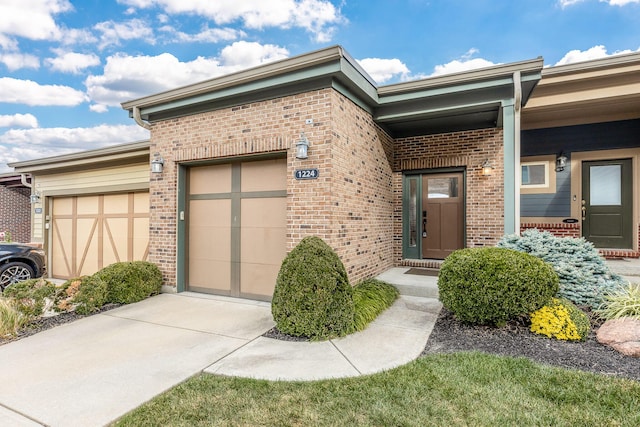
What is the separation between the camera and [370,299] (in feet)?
15.5

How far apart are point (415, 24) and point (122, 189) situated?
864 centimetres

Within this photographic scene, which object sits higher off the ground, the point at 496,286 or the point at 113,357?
the point at 496,286

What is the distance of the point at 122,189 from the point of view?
793cm

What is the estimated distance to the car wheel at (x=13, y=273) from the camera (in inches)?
269

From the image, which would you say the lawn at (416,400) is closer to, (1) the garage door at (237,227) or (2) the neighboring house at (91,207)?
(1) the garage door at (237,227)

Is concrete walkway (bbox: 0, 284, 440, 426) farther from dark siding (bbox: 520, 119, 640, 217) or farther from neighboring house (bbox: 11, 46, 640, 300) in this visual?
dark siding (bbox: 520, 119, 640, 217)

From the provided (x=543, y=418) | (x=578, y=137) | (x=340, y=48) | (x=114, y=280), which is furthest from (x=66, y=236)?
(x=578, y=137)

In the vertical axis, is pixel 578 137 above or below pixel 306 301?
above

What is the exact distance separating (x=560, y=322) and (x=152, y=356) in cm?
437

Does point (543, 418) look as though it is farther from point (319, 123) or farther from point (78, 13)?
point (78, 13)

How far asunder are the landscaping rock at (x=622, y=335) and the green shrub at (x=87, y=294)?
6.56 m

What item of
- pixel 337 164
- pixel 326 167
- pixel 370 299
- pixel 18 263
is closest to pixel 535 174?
pixel 337 164

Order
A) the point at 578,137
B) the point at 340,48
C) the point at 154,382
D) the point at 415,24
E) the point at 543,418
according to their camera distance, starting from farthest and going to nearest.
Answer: the point at 415,24, the point at 578,137, the point at 340,48, the point at 154,382, the point at 543,418

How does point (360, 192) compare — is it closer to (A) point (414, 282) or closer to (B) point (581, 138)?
(A) point (414, 282)
